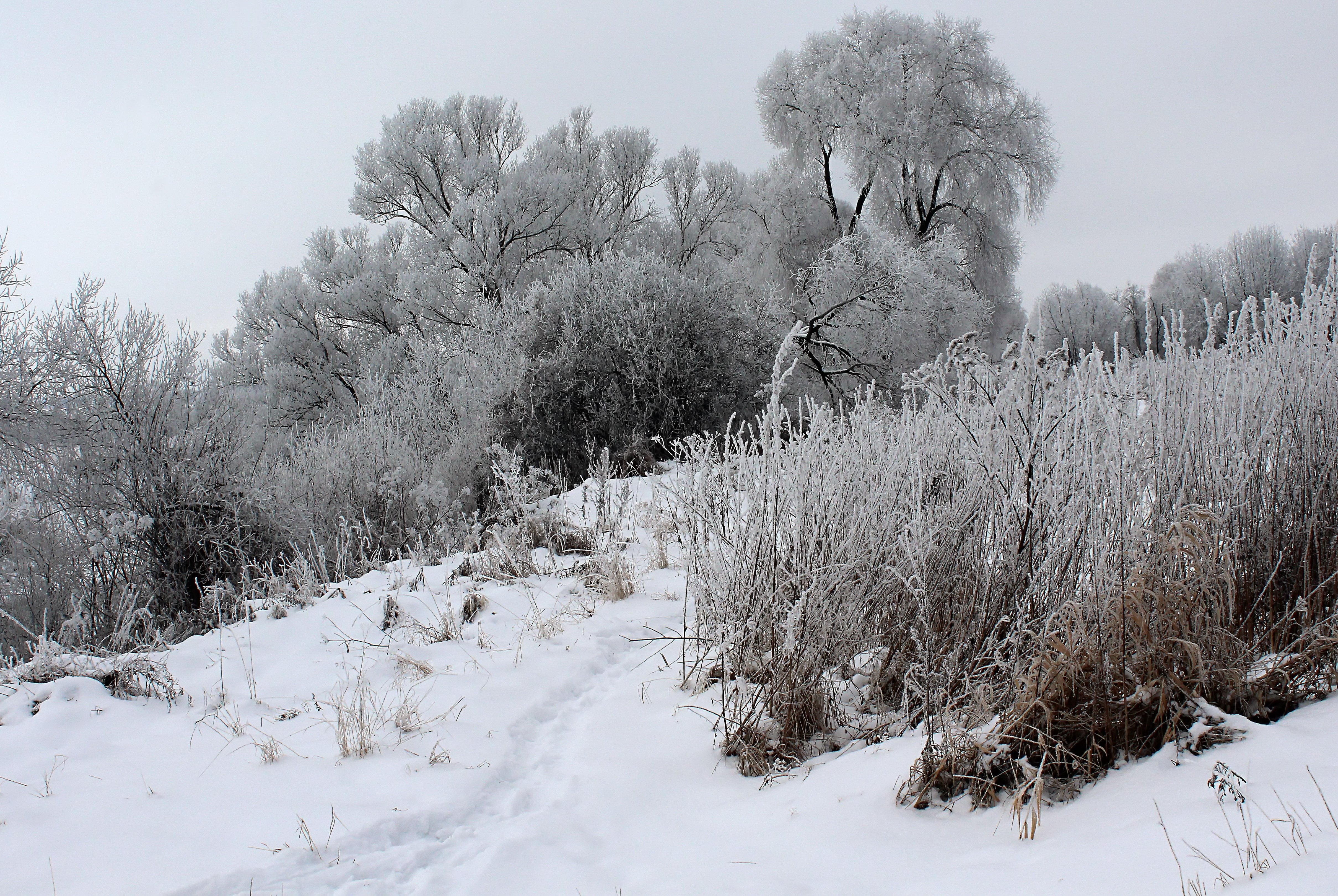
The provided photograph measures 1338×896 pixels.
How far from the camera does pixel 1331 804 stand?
1.52m

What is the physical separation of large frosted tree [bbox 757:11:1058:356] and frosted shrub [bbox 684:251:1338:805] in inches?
636

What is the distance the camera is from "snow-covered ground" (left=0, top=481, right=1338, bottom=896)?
1.72 meters

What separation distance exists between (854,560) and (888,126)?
17.4m

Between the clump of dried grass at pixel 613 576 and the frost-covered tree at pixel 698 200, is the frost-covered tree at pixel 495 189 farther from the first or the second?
the clump of dried grass at pixel 613 576

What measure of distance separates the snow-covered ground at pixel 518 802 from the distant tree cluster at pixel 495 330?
1.48 meters

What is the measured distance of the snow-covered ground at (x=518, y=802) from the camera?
1.72 meters

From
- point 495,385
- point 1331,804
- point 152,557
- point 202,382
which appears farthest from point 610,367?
point 1331,804

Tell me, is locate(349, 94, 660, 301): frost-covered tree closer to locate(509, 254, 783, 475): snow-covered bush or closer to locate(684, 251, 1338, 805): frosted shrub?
locate(509, 254, 783, 475): snow-covered bush

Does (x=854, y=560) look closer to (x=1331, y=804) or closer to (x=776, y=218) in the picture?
(x=1331, y=804)

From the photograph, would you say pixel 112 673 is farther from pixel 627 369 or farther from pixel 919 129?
pixel 919 129

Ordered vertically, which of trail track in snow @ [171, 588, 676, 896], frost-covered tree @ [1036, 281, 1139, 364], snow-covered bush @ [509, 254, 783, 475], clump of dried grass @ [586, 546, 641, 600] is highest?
frost-covered tree @ [1036, 281, 1139, 364]

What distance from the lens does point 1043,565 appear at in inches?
100

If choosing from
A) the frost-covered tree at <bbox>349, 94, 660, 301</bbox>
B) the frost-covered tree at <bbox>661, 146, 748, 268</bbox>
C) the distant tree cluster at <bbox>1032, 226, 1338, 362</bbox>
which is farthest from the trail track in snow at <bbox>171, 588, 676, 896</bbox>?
the distant tree cluster at <bbox>1032, 226, 1338, 362</bbox>

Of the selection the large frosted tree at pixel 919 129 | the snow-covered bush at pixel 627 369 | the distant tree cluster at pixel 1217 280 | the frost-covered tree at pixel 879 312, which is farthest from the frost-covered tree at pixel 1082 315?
the snow-covered bush at pixel 627 369
